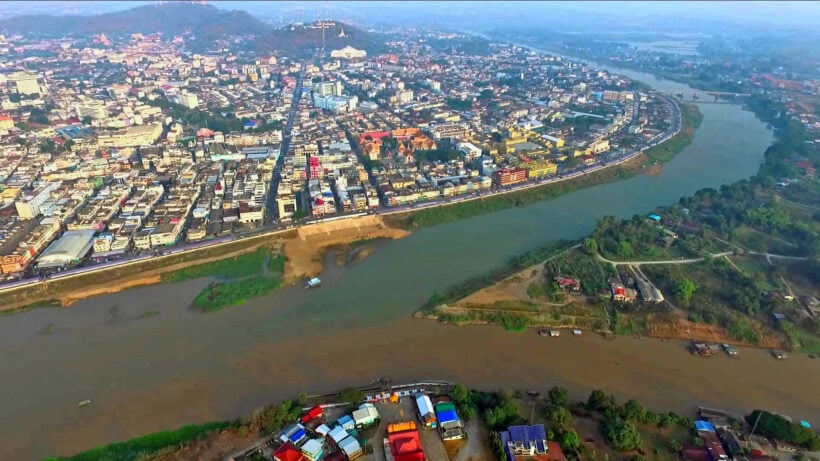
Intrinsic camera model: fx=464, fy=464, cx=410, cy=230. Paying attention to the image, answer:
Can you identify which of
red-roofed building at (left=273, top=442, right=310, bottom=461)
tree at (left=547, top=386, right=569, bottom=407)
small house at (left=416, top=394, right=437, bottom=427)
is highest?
tree at (left=547, top=386, right=569, bottom=407)

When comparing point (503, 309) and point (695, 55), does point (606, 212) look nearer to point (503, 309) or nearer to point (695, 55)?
point (503, 309)

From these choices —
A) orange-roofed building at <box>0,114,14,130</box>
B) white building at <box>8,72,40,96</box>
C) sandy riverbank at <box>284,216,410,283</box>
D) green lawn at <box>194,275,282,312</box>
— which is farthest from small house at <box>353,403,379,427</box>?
white building at <box>8,72,40,96</box>

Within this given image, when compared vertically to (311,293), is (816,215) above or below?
above

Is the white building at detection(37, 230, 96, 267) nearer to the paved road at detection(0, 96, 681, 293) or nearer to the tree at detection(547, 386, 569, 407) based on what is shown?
the paved road at detection(0, 96, 681, 293)

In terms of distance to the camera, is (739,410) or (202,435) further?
(739,410)

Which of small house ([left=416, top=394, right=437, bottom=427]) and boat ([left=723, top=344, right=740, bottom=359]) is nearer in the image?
small house ([left=416, top=394, right=437, bottom=427])

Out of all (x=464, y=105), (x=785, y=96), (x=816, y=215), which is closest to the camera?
(x=816, y=215)

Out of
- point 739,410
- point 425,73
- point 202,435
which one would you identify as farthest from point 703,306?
point 425,73
